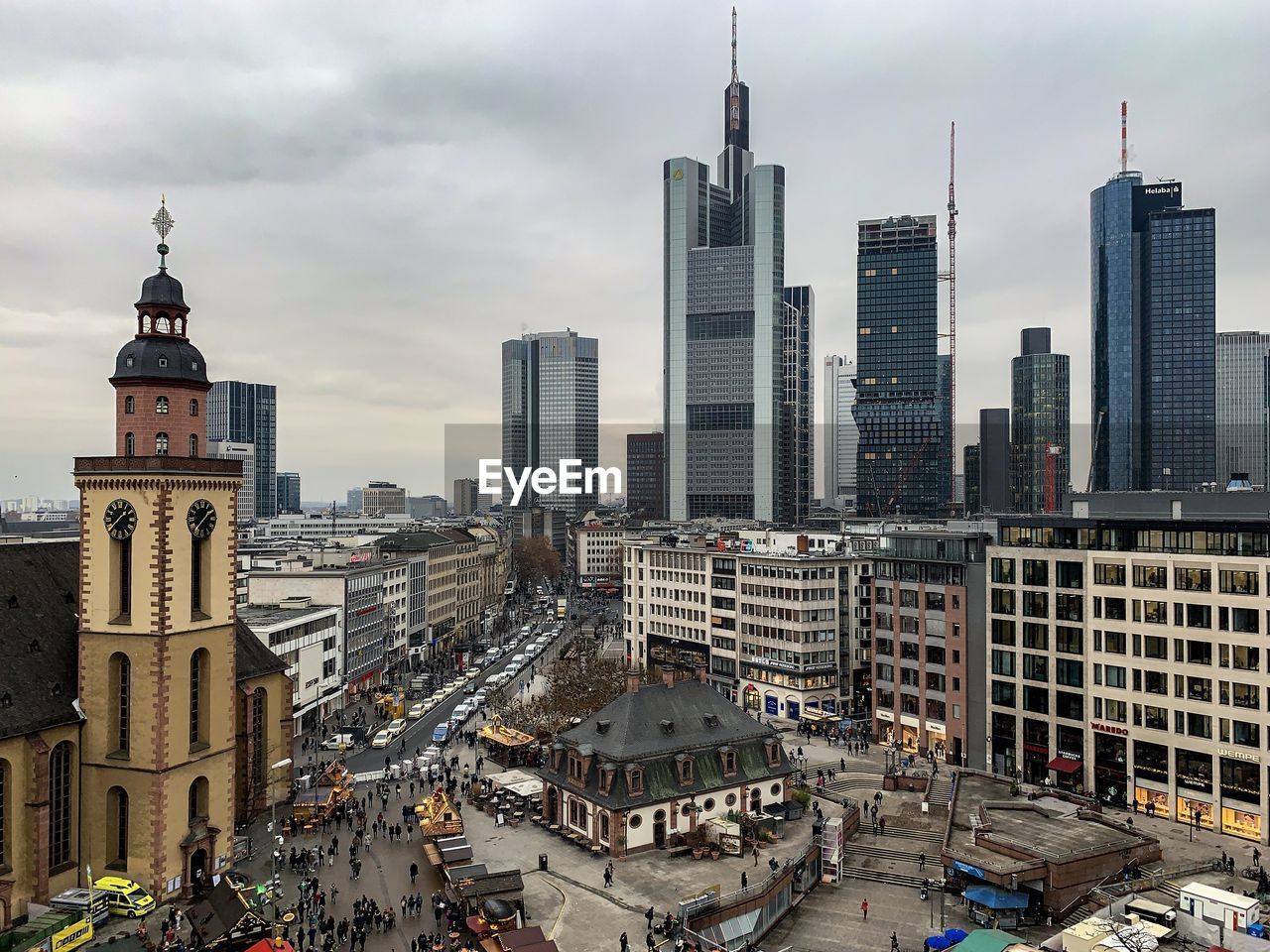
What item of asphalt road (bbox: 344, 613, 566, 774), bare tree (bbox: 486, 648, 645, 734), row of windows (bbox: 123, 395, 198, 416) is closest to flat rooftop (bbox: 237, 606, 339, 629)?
asphalt road (bbox: 344, 613, 566, 774)

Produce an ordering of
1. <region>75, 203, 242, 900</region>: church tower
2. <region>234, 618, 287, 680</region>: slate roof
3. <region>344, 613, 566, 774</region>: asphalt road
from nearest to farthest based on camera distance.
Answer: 1. <region>75, 203, 242, 900</region>: church tower
2. <region>234, 618, 287, 680</region>: slate roof
3. <region>344, 613, 566, 774</region>: asphalt road

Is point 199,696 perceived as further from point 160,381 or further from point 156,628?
point 160,381

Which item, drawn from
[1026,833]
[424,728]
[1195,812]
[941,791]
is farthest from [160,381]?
[1195,812]

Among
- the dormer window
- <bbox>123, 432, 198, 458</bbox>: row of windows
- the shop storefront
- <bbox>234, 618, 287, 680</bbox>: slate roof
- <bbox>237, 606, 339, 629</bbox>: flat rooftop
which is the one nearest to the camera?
<bbox>123, 432, 198, 458</bbox>: row of windows

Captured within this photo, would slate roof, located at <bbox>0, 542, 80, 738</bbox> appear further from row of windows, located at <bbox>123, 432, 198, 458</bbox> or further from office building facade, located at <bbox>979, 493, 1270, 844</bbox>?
office building facade, located at <bbox>979, 493, 1270, 844</bbox>

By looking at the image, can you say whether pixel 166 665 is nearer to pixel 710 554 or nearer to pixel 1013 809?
pixel 1013 809

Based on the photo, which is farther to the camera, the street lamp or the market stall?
the market stall

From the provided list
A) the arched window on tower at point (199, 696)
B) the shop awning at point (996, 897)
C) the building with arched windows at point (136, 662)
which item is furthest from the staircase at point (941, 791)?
the arched window on tower at point (199, 696)
